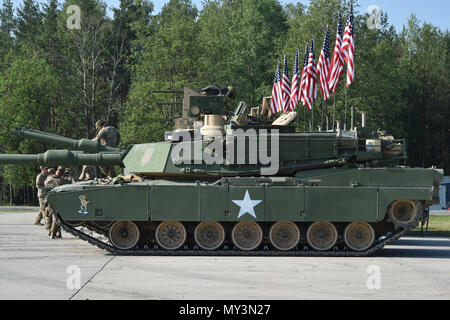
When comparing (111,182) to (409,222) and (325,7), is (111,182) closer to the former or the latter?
(409,222)

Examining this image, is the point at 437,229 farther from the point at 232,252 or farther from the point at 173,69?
the point at 173,69

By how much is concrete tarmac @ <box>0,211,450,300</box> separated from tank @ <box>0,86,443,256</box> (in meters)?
0.85

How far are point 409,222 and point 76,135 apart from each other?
44670mm

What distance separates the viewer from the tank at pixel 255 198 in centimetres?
1781

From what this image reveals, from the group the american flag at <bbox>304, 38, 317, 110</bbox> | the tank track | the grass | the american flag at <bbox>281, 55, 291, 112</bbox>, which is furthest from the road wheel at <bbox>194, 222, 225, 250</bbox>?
the american flag at <bbox>281, 55, 291, 112</bbox>

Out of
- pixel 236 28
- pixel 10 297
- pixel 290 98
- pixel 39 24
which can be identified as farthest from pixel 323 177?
pixel 39 24

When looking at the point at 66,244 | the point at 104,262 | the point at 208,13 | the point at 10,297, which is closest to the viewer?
the point at 10,297

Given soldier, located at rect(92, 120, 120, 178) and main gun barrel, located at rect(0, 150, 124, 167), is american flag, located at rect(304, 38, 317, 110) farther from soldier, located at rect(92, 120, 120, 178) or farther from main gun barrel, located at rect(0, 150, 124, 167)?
main gun barrel, located at rect(0, 150, 124, 167)

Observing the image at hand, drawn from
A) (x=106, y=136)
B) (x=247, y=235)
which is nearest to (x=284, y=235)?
(x=247, y=235)

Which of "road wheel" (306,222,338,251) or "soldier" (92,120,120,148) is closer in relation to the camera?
"road wheel" (306,222,338,251)

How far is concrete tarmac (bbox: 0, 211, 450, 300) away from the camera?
11.8 metres

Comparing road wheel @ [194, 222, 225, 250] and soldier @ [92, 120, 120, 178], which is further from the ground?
soldier @ [92, 120, 120, 178]

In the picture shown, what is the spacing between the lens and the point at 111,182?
60.8ft

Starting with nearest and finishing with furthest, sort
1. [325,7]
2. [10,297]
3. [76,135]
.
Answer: [10,297]
[325,7]
[76,135]
